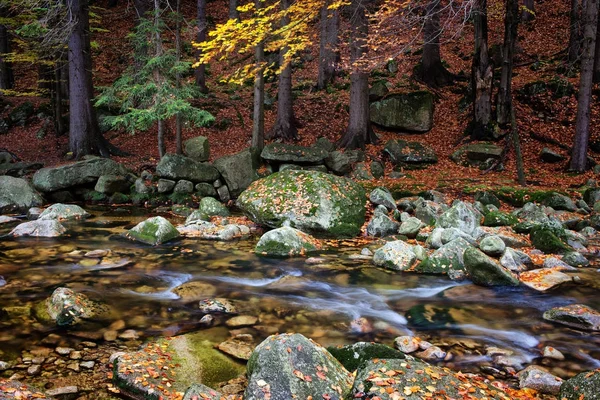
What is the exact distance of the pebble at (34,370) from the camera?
13.3ft

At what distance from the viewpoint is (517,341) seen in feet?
16.9

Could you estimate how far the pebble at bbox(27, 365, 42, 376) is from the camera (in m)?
4.05

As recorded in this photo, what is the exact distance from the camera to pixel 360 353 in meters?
4.23

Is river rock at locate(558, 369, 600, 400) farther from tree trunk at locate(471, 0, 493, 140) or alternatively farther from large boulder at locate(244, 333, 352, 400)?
tree trunk at locate(471, 0, 493, 140)

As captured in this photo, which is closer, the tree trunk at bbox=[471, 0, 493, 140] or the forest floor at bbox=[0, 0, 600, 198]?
the forest floor at bbox=[0, 0, 600, 198]

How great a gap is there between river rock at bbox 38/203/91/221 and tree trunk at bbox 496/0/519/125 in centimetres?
1181

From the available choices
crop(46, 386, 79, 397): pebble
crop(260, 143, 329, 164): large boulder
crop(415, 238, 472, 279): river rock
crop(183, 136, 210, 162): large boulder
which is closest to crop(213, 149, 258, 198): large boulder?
crop(260, 143, 329, 164): large boulder

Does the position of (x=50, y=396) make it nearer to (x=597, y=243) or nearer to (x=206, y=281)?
(x=206, y=281)

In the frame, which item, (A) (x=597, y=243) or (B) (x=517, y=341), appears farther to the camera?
(A) (x=597, y=243)

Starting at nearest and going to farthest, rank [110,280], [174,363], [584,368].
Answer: [174,363] → [584,368] → [110,280]

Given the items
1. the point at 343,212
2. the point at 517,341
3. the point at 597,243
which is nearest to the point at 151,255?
the point at 343,212

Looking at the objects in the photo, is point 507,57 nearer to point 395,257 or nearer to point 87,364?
point 395,257

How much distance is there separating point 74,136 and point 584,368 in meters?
15.7

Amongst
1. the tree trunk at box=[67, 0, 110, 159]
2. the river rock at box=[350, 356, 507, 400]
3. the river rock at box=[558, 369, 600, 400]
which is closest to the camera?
the river rock at box=[350, 356, 507, 400]
